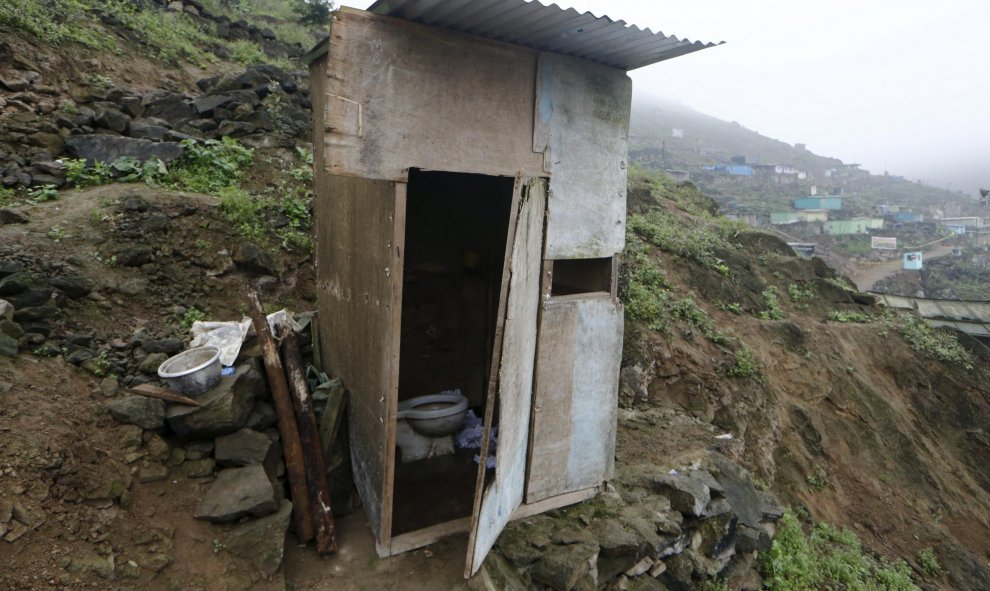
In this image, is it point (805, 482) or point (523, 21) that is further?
point (805, 482)

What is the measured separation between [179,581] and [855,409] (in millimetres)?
10025

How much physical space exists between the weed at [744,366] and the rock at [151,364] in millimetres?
7476

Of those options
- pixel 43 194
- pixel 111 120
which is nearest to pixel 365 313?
pixel 43 194

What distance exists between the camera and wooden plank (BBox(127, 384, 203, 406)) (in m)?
3.64

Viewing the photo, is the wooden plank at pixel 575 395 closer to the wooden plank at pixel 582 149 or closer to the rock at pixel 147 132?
the wooden plank at pixel 582 149

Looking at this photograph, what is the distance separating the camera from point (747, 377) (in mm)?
8164

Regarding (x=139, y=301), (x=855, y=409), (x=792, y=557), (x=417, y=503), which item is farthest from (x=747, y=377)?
(x=139, y=301)

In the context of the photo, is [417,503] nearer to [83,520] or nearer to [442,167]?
[83,520]

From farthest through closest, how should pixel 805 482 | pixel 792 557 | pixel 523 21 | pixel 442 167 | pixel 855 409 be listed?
pixel 855 409 → pixel 805 482 → pixel 792 557 → pixel 442 167 → pixel 523 21

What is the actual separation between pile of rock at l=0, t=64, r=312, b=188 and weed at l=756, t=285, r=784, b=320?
9.08m

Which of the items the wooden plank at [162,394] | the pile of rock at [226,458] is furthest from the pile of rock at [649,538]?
the wooden plank at [162,394]

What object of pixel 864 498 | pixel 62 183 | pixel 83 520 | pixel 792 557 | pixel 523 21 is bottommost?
pixel 864 498

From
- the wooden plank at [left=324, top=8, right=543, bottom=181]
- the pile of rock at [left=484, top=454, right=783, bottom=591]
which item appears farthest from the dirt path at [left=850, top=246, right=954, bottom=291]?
the wooden plank at [left=324, top=8, right=543, bottom=181]

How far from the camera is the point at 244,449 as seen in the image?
371 cm
